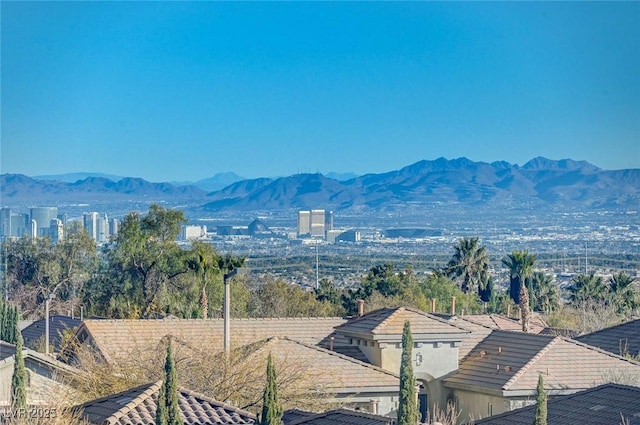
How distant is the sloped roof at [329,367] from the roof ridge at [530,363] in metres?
2.68

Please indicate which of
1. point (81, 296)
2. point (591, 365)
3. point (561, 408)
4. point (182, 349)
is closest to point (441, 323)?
point (591, 365)

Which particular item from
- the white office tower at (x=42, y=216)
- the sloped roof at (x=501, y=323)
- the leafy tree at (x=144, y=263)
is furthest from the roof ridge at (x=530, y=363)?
the white office tower at (x=42, y=216)

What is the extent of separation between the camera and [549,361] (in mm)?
34156

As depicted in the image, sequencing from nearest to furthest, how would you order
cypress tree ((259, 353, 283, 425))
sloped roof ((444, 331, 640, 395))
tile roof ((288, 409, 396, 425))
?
cypress tree ((259, 353, 283, 425)), tile roof ((288, 409, 396, 425)), sloped roof ((444, 331, 640, 395))

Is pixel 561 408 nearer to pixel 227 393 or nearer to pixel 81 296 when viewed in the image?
pixel 227 393

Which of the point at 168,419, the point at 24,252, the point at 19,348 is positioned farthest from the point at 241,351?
the point at 24,252

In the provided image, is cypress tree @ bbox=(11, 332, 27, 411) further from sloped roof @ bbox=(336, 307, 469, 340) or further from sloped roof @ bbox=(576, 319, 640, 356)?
sloped roof @ bbox=(576, 319, 640, 356)

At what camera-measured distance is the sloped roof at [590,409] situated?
2291 cm

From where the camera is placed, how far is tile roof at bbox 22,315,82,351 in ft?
147

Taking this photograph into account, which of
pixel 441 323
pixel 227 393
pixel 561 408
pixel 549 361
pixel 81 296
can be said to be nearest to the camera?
pixel 561 408

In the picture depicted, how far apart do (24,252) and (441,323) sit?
46.2 meters

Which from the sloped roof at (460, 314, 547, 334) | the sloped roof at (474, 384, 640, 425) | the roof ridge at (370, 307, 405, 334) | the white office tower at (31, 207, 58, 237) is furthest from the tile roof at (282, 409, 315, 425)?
the white office tower at (31, 207, 58, 237)

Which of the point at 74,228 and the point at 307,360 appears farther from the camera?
the point at 74,228

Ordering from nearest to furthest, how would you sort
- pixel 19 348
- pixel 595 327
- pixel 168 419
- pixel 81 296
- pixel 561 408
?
1. pixel 168 419
2. pixel 19 348
3. pixel 561 408
4. pixel 595 327
5. pixel 81 296
